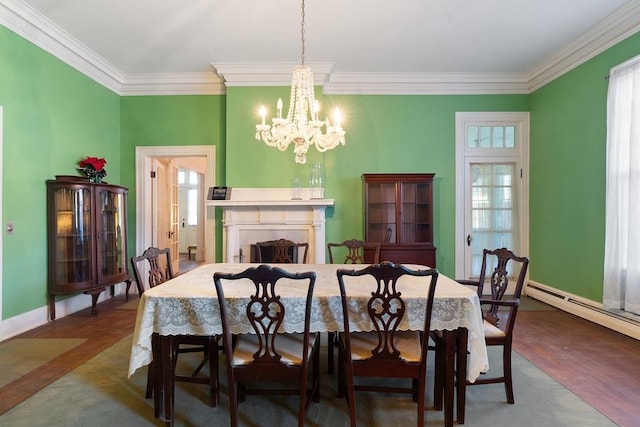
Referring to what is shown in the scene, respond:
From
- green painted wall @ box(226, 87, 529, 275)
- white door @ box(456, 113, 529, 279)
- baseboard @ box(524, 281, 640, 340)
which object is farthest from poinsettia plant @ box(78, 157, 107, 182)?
baseboard @ box(524, 281, 640, 340)

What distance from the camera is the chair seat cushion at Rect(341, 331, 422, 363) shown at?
5.88ft

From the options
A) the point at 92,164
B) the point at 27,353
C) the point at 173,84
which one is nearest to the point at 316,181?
the point at 173,84

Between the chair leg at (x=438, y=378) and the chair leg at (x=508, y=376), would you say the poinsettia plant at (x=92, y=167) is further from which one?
the chair leg at (x=508, y=376)

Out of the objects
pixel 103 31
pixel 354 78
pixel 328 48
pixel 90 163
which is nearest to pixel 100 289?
pixel 90 163

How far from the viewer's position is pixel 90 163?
12.9 feet

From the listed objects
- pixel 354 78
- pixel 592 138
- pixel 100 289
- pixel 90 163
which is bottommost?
pixel 100 289

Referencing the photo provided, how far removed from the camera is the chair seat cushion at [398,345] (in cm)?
179

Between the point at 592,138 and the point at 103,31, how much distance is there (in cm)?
552

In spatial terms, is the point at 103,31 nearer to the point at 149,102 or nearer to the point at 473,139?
the point at 149,102

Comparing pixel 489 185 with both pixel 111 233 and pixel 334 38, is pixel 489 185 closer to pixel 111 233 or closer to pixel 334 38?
pixel 334 38

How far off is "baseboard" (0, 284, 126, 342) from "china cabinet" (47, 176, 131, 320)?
11 cm

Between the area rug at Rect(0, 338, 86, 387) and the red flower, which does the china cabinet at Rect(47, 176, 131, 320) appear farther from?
the area rug at Rect(0, 338, 86, 387)

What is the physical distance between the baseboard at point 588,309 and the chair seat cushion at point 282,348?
10.5 feet

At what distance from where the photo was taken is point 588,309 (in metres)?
3.61
